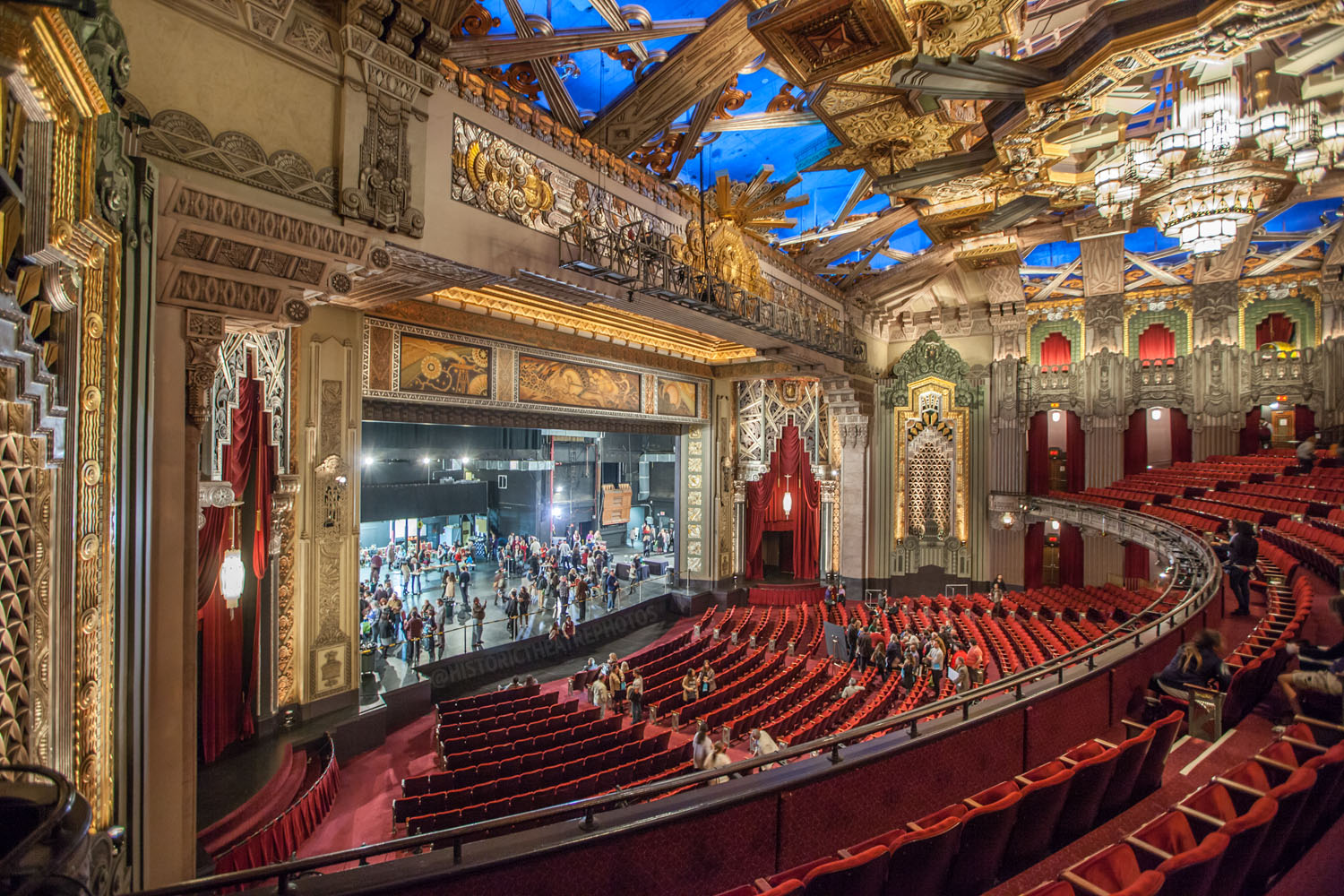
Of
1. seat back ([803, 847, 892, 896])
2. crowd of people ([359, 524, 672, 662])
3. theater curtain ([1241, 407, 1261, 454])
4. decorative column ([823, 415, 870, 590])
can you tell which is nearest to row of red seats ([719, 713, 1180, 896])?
seat back ([803, 847, 892, 896])

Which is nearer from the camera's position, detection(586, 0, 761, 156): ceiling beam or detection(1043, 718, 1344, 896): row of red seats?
detection(1043, 718, 1344, 896): row of red seats

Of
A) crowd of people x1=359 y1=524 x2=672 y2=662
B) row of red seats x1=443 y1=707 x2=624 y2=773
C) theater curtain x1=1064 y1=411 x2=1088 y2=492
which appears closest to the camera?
row of red seats x1=443 y1=707 x2=624 y2=773

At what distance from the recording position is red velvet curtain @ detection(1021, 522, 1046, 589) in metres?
17.5

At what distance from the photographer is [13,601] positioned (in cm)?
275

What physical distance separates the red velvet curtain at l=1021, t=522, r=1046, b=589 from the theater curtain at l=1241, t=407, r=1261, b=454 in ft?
16.5

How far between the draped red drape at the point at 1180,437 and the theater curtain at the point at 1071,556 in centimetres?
315

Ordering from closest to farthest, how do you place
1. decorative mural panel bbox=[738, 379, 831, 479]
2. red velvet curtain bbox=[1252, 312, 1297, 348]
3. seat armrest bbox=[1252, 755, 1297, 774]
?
seat armrest bbox=[1252, 755, 1297, 774], red velvet curtain bbox=[1252, 312, 1297, 348], decorative mural panel bbox=[738, 379, 831, 479]

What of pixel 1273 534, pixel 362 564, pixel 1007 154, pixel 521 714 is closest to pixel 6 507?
pixel 521 714

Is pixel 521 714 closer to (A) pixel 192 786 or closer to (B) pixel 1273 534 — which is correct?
(A) pixel 192 786

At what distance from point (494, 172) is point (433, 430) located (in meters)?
11.8

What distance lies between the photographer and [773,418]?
17281 millimetres

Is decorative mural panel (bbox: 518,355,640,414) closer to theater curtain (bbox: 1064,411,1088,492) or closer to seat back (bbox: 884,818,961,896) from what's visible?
seat back (bbox: 884,818,961,896)

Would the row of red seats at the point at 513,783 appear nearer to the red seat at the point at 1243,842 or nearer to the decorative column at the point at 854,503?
the red seat at the point at 1243,842

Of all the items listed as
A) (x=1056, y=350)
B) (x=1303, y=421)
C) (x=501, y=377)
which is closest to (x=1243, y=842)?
(x=501, y=377)
